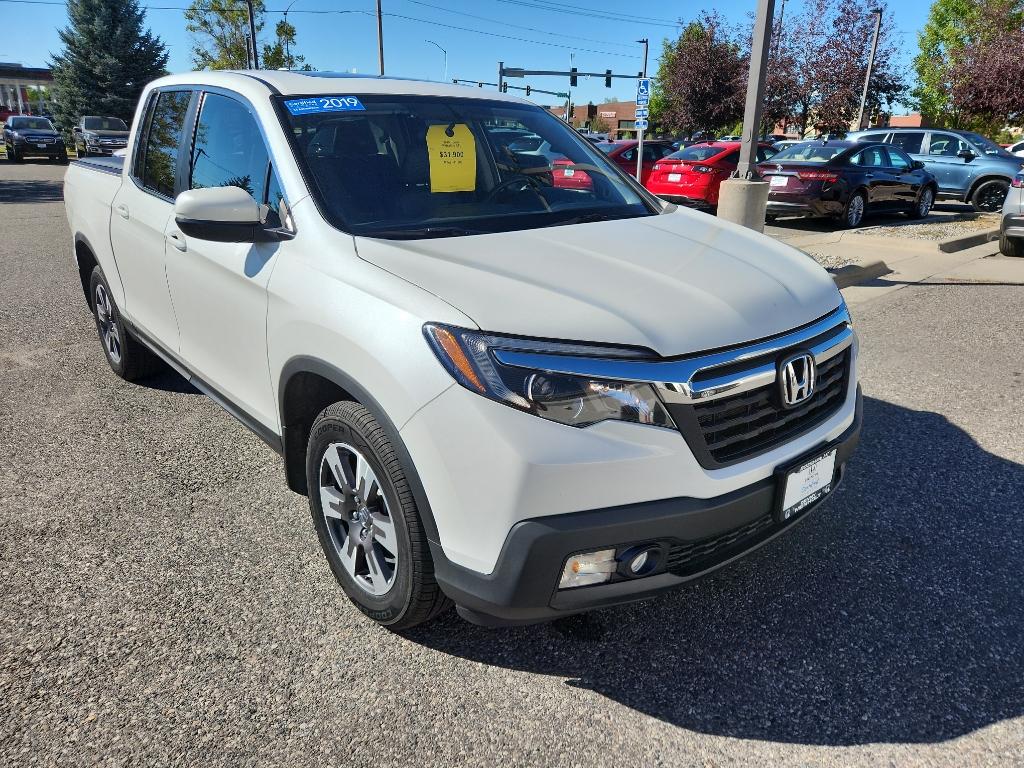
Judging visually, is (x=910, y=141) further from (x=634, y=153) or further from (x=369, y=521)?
(x=369, y=521)

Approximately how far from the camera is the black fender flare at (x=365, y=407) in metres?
2.04

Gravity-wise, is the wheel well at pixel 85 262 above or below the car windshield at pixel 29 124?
below

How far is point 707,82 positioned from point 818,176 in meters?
28.2

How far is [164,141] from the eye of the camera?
3.72 m

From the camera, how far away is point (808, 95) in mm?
34031

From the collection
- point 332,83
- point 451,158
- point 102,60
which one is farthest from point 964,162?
point 102,60

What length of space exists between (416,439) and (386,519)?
1.34ft

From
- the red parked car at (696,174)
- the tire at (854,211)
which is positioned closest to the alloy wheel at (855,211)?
the tire at (854,211)

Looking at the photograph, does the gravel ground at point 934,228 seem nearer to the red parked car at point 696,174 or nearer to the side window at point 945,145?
the side window at point 945,145

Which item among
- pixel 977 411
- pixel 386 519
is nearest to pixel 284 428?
pixel 386 519

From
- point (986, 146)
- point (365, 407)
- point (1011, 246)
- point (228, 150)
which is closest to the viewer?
point (365, 407)

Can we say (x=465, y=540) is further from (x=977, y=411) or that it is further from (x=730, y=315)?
(x=977, y=411)

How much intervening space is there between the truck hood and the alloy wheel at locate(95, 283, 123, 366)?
2944 millimetres

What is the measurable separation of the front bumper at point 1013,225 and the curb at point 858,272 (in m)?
2.04
